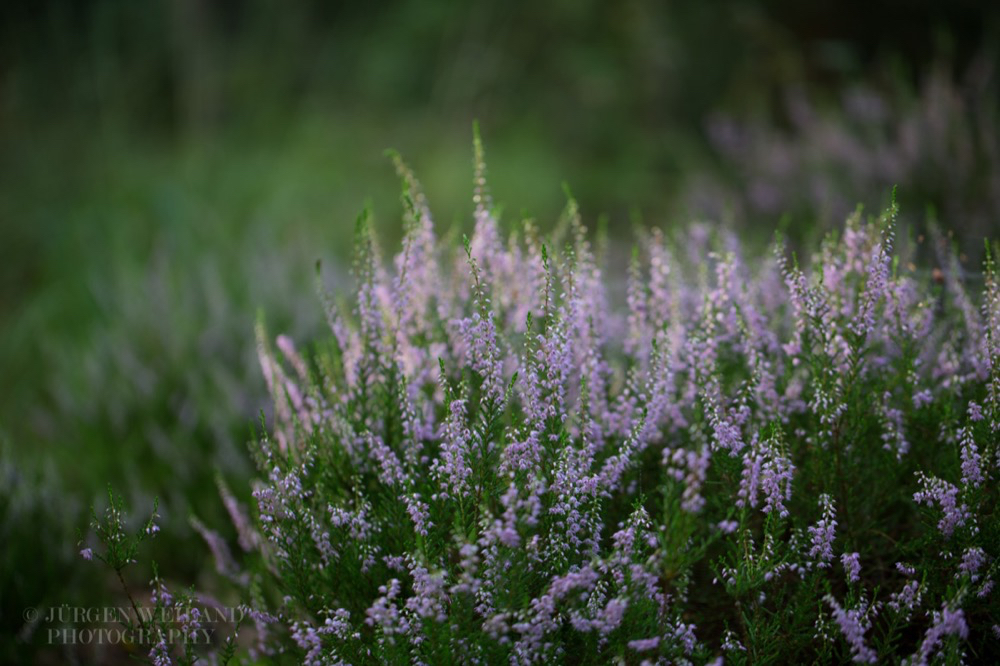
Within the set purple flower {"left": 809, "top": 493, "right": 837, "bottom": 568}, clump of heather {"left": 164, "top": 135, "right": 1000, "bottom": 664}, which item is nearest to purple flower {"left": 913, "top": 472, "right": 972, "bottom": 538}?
clump of heather {"left": 164, "top": 135, "right": 1000, "bottom": 664}

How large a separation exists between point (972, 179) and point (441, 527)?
3323 millimetres

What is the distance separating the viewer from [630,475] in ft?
6.92

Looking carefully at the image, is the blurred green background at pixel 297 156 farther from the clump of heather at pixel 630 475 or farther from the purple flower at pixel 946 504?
the purple flower at pixel 946 504

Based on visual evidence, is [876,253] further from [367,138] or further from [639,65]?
[367,138]

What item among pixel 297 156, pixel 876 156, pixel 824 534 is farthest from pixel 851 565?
pixel 297 156

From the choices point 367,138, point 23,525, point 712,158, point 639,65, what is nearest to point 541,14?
point 639,65

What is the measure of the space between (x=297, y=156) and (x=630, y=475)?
255 inches

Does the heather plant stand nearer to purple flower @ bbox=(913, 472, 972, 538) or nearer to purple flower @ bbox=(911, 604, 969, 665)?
purple flower @ bbox=(913, 472, 972, 538)

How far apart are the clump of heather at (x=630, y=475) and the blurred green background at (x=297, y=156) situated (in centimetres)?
56

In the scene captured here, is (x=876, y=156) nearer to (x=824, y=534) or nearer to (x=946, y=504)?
(x=946, y=504)

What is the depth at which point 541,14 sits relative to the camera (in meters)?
8.53

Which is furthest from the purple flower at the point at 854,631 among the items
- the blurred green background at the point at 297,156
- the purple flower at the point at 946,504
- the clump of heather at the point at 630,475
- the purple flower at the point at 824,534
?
the blurred green background at the point at 297,156

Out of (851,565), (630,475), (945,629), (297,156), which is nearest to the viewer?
(945,629)

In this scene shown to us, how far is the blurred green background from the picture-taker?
367cm
